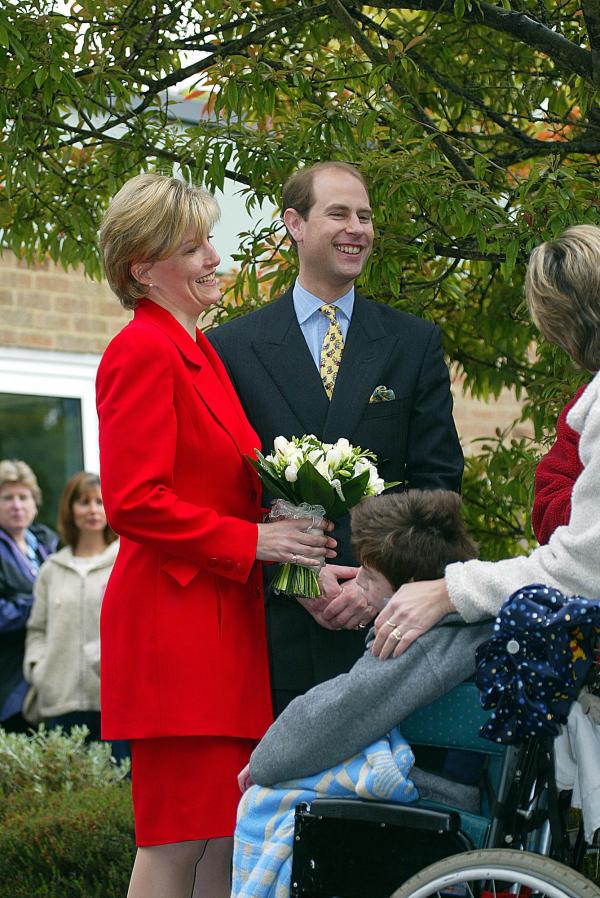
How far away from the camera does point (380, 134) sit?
530 cm

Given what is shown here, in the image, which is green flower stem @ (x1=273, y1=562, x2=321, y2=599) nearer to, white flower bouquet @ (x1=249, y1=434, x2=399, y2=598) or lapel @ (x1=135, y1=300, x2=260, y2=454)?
white flower bouquet @ (x1=249, y1=434, x2=399, y2=598)

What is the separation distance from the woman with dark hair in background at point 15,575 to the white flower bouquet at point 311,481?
14.8 feet

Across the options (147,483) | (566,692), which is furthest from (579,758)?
(147,483)

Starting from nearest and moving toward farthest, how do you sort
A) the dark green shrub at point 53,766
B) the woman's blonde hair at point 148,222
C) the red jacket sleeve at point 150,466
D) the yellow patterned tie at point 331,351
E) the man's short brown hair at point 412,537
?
the man's short brown hair at point 412,537
the red jacket sleeve at point 150,466
the woman's blonde hair at point 148,222
the yellow patterned tie at point 331,351
the dark green shrub at point 53,766

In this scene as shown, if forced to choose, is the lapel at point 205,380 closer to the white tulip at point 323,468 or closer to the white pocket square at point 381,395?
the white tulip at point 323,468

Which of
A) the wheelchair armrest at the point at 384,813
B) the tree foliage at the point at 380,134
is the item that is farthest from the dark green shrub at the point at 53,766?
the wheelchair armrest at the point at 384,813

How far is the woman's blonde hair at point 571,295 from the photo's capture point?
341 centimetres

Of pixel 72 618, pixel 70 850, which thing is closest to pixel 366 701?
pixel 70 850

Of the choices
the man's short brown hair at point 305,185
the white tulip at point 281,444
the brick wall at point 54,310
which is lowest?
the white tulip at point 281,444

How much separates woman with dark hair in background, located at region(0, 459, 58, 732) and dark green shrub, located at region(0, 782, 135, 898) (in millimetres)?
1724

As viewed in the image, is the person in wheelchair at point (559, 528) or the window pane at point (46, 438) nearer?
the person in wheelchair at point (559, 528)

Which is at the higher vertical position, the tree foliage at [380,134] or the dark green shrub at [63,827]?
the tree foliage at [380,134]

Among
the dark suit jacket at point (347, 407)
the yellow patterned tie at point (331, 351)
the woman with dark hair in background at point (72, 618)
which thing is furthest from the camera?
the woman with dark hair in background at point (72, 618)

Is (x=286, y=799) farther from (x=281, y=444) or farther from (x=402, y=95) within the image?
(x=402, y=95)
